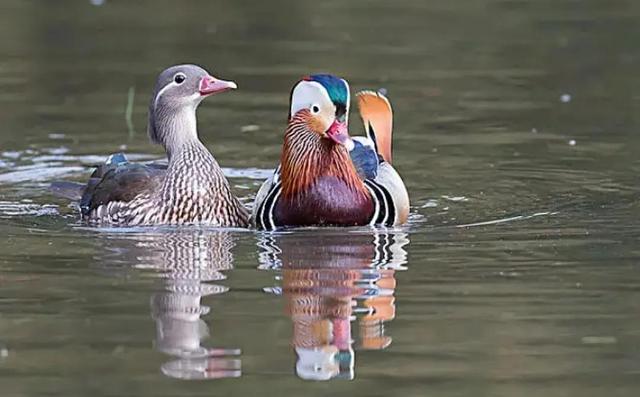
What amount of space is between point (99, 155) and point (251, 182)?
1424 mm

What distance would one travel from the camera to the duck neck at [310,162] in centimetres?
1047

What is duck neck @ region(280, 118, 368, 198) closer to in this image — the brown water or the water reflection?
the brown water

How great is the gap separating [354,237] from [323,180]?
51 centimetres

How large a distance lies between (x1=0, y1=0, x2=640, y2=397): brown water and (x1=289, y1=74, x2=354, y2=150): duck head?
60 cm

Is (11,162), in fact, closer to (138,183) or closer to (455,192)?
(138,183)

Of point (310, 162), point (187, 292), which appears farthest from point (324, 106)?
point (187, 292)

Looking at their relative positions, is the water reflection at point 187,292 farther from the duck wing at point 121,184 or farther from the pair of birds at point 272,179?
the duck wing at point 121,184

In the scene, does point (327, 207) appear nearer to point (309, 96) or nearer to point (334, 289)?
point (309, 96)

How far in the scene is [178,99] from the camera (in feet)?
36.1

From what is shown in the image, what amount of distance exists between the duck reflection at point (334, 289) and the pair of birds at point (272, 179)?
282 mm

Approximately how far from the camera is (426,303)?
8.06m

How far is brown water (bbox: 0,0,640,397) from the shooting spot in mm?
7016

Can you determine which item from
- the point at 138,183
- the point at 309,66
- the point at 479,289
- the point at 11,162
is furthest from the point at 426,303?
the point at 309,66

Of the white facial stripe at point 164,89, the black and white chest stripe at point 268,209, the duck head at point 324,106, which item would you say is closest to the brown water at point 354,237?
the black and white chest stripe at point 268,209
